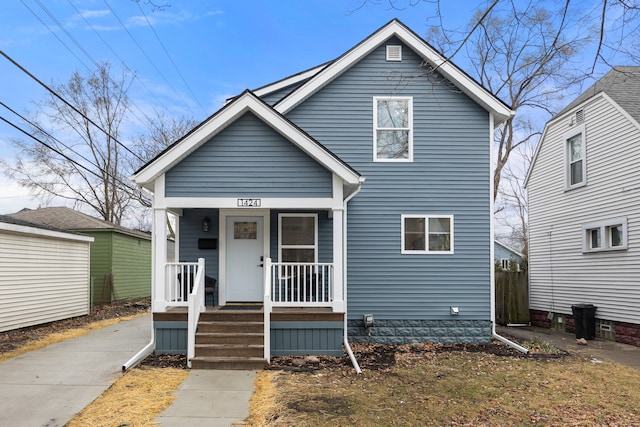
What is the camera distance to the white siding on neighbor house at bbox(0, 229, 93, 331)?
36.0 feet

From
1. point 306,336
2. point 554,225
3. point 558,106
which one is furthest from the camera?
point 558,106

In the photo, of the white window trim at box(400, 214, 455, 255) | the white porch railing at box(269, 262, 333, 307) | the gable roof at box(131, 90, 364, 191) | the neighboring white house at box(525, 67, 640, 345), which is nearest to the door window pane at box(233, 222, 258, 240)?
the white porch railing at box(269, 262, 333, 307)

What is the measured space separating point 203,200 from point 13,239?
222 inches

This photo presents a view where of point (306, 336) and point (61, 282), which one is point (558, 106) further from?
point (61, 282)

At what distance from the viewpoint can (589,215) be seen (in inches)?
500

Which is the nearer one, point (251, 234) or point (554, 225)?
point (251, 234)

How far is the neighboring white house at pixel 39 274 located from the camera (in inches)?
432

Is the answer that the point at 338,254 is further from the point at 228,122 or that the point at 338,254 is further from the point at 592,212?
the point at 592,212

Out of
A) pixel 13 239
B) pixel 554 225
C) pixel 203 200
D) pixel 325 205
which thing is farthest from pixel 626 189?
pixel 13 239

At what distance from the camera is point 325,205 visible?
8.66 metres

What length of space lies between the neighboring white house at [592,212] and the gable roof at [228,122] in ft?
21.2

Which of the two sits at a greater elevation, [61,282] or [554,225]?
[554,225]

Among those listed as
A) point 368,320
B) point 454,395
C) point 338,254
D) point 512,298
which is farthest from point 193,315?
point 512,298

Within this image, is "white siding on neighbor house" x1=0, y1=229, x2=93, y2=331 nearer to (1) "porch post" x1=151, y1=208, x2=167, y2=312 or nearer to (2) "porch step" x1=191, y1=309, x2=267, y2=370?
(1) "porch post" x1=151, y1=208, x2=167, y2=312
